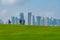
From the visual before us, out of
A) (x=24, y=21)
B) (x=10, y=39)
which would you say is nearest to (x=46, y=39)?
(x=10, y=39)

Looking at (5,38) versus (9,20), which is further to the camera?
(9,20)

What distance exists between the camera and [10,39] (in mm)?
35469

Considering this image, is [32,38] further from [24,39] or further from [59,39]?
[59,39]

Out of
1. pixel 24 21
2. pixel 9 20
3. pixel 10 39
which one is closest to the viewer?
pixel 10 39

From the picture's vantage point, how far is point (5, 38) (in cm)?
3656

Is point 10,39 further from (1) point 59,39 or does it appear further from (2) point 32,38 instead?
(1) point 59,39

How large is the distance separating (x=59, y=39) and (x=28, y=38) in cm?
511

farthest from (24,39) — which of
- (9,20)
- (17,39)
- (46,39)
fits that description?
(9,20)

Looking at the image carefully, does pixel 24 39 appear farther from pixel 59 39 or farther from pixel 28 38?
pixel 59 39

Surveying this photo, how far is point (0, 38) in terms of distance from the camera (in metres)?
36.4

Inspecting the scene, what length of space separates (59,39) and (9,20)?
32.9 metres

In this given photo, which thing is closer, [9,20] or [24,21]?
[24,21]

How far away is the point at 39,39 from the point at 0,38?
6451 millimetres

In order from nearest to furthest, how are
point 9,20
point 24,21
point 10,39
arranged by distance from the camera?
1. point 10,39
2. point 24,21
3. point 9,20
